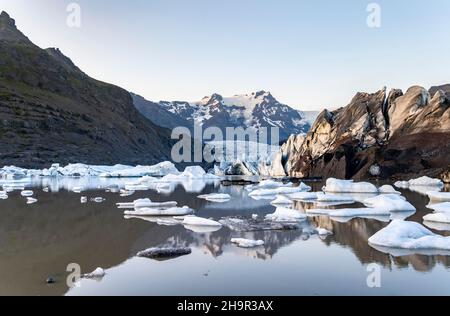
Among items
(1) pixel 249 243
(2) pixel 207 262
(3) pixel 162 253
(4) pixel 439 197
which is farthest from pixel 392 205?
(3) pixel 162 253

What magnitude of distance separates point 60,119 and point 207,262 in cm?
10992

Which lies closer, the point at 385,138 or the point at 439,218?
the point at 439,218

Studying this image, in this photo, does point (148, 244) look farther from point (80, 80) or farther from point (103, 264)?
point (80, 80)

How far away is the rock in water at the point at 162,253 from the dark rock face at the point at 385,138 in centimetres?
5388

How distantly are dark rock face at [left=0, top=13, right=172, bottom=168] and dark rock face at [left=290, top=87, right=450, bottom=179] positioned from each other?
2142 inches

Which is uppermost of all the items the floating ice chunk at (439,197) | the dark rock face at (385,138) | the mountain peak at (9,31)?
the mountain peak at (9,31)

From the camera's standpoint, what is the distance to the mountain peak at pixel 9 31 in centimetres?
15659

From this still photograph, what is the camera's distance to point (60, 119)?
114 metres

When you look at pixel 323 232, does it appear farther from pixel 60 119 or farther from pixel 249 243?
pixel 60 119

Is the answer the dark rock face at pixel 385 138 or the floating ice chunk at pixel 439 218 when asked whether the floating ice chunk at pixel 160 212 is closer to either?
the floating ice chunk at pixel 439 218

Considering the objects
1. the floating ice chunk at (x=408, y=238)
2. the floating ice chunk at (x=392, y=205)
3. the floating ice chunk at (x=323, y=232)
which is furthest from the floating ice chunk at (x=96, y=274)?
the floating ice chunk at (x=392, y=205)

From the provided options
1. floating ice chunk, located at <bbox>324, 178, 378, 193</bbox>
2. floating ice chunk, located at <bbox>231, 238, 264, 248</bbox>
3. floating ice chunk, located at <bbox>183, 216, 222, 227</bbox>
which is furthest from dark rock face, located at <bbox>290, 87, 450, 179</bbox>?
floating ice chunk, located at <bbox>231, 238, 264, 248</bbox>
